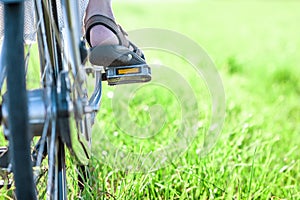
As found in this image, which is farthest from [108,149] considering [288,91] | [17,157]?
[288,91]

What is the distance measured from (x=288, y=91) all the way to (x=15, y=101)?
313 centimetres

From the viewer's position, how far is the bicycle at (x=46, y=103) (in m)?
1.15

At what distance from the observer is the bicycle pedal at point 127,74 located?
1.77 m

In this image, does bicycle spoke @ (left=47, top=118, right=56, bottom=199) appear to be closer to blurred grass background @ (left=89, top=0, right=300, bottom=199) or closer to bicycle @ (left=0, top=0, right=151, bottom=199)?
bicycle @ (left=0, top=0, right=151, bottom=199)

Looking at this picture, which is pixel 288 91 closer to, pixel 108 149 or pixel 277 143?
pixel 277 143

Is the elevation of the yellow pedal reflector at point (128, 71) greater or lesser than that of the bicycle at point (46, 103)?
greater

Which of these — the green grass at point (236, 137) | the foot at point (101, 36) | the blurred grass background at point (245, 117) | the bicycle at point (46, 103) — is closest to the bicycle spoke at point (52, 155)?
the bicycle at point (46, 103)

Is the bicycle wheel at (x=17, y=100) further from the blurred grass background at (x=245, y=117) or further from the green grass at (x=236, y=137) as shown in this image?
the blurred grass background at (x=245, y=117)

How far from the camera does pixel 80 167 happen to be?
1754mm

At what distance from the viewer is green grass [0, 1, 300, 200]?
1.82m

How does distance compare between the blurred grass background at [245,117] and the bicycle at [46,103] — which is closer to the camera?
the bicycle at [46,103]

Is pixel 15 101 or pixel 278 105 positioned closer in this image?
pixel 15 101

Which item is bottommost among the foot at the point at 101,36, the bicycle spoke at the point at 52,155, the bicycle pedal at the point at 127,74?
the bicycle spoke at the point at 52,155

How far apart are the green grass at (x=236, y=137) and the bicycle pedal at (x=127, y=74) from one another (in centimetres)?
27
